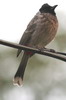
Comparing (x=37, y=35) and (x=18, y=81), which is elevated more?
(x=37, y=35)

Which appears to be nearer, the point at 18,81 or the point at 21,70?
the point at 18,81

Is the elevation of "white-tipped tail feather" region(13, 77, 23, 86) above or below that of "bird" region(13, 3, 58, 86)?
below

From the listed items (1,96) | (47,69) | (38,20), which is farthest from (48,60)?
(38,20)

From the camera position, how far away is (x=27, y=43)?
5.71 metres

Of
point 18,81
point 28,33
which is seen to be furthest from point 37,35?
point 18,81

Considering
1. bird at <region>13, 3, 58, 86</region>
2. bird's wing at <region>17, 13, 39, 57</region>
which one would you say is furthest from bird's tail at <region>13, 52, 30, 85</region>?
bird's wing at <region>17, 13, 39, 57</region>

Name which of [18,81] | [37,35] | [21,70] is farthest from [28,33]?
[18,81]

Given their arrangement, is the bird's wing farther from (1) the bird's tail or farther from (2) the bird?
(1) the bird's tail

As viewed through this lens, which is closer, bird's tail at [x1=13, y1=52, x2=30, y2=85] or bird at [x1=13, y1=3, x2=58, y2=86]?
bird's tail at [x1=13, y1=52, x2=30, y2=85]

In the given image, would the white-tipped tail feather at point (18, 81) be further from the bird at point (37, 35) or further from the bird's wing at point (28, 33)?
the bird's wing at point (28, 33)

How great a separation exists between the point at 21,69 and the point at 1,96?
10.5ft

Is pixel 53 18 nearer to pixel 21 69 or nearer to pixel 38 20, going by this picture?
pixel 38 20

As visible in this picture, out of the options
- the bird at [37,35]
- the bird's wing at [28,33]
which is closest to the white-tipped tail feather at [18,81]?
the bird at [37,35]

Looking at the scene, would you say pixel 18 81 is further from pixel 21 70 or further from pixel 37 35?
pixel 37 35
